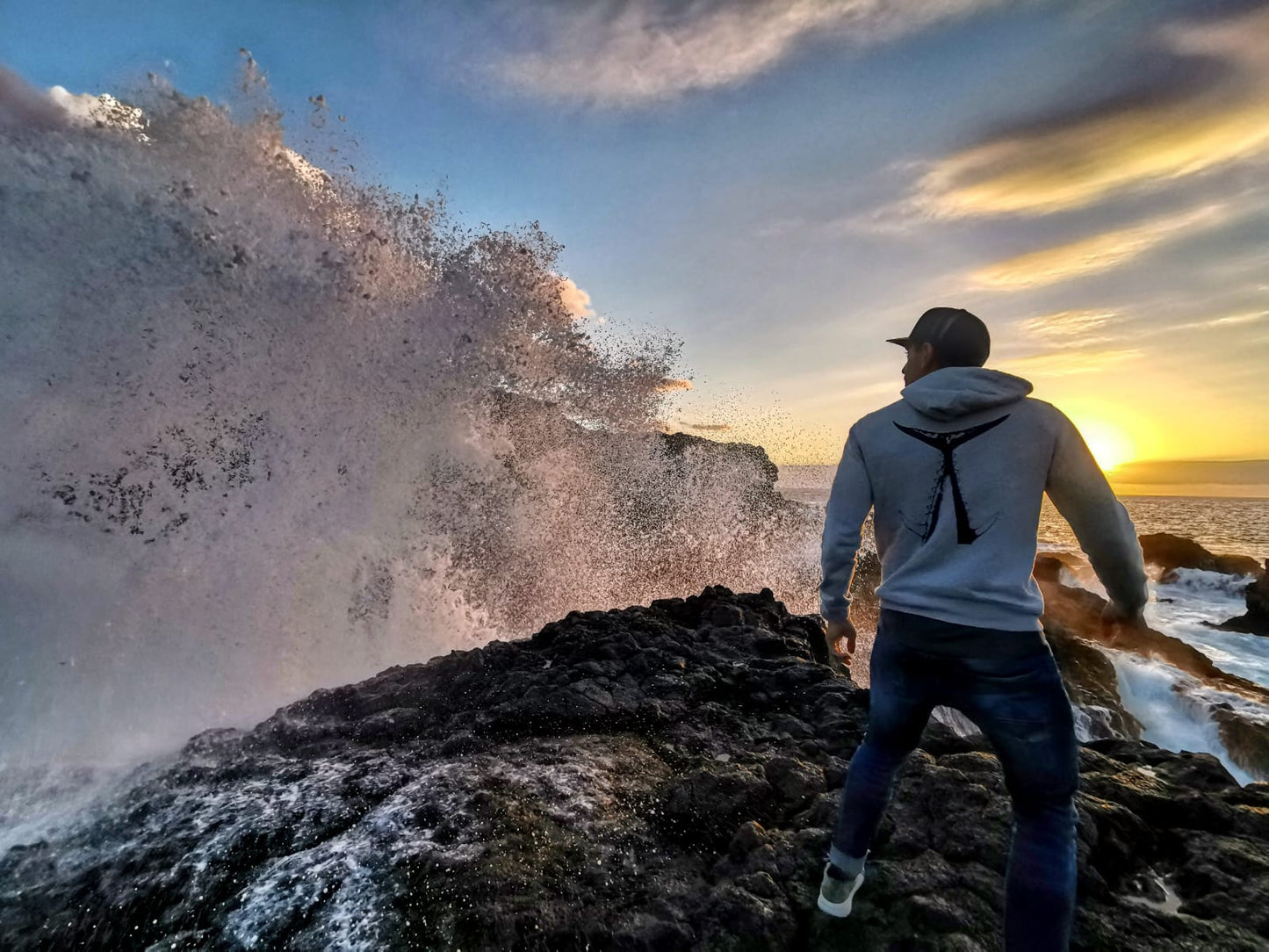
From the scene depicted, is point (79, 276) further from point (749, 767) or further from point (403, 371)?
point (749, 767)

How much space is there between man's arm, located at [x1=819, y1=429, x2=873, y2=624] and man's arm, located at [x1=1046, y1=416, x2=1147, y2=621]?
615 millimetres

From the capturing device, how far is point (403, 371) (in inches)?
408

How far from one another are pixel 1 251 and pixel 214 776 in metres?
8.50

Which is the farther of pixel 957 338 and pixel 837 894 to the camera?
pixel 837 894

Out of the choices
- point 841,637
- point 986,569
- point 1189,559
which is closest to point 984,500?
point 986,569

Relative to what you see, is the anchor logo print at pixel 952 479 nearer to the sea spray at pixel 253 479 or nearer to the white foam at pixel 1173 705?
the sea spray at pixel 253 479

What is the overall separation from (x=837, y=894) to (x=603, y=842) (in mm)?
1331

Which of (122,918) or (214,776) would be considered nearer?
(122,918)

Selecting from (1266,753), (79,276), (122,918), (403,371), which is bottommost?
(1266,753)

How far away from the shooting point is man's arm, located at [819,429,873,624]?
229 centimetres

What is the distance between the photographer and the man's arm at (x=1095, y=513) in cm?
193

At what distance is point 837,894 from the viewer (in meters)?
2.55

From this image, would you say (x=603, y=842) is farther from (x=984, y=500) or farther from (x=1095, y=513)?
(x=1095, y=513)

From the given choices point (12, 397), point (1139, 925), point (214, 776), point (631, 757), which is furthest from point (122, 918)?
point (12, 397)
